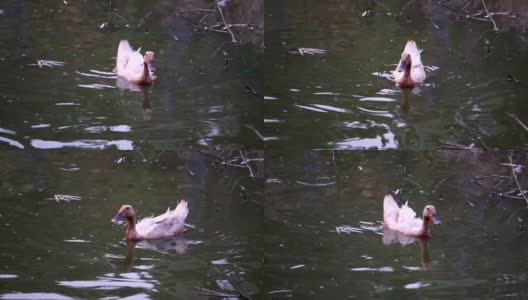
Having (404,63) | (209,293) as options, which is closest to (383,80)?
(404,63)

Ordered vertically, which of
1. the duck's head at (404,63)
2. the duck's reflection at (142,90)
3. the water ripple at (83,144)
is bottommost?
the water ripple at (83,144)

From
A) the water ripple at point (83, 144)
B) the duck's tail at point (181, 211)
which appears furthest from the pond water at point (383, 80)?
the water ripple at point (83, 144)

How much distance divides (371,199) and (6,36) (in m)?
2.41

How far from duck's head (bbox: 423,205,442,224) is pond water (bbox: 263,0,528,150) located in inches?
13.3

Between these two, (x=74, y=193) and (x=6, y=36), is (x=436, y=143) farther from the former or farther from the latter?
(x=6, y=36)

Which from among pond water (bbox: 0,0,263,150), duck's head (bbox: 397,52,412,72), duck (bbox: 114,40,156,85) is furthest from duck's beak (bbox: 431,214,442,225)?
duck (bbox: 114,40,156,85)

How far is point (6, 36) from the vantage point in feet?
21.3

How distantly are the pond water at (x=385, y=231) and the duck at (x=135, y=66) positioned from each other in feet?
3.32

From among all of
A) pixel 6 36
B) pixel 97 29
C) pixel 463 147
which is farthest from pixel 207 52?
pixel 463 147

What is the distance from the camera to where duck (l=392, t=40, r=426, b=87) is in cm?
633

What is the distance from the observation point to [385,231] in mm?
5891

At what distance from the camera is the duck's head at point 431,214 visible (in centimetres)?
592

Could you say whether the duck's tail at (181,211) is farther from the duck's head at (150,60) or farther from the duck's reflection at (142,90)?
the duck's head at (150,60)

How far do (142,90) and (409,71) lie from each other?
5.14 ft
